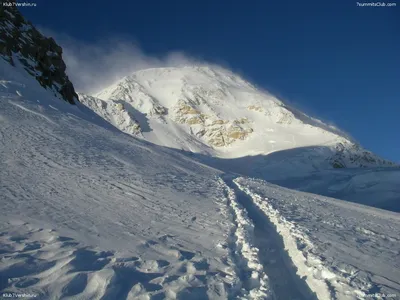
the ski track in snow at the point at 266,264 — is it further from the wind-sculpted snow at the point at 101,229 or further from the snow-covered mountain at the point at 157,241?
the wind-sculpted snow at the point at 101,229

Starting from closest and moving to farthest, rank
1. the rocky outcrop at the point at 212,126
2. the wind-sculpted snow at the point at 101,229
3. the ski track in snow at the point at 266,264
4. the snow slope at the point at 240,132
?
the wind-sculpted snow at the point at 101,229
the ski track in snow at the point at 266,264
the snow slope at the point at 240,132
the rocky outcrop at the point at 212,126

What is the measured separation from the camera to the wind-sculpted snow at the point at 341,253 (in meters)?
5.94

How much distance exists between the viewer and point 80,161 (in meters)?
15.7

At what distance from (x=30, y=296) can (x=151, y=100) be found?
13641 centimetres

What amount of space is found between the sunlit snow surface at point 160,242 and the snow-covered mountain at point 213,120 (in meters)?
63.7

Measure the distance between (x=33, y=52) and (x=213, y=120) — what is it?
294 feet

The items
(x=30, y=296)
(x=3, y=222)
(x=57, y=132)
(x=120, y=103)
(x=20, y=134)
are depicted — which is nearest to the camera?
(x=30, y=296)

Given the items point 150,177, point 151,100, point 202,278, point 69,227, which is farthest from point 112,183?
point 151,100

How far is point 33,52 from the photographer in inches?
1618

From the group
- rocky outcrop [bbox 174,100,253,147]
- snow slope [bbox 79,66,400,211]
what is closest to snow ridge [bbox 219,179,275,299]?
snow slope [bbox 79,66,400,211]

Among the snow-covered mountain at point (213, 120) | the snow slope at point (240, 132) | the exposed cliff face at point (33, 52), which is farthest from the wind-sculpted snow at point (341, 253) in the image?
the snow-covered mountain at point (213, 120)

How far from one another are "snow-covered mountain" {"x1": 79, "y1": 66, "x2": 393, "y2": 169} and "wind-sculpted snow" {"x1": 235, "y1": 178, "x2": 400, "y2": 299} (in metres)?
62.0

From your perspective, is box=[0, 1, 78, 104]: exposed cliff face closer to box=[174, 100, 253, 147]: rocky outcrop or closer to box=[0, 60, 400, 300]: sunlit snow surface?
box=[0, 60, 400, 300]: sunlit snow surface

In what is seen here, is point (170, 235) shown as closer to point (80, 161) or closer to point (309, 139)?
point (80, 161)
